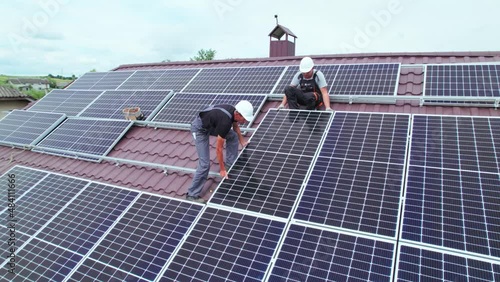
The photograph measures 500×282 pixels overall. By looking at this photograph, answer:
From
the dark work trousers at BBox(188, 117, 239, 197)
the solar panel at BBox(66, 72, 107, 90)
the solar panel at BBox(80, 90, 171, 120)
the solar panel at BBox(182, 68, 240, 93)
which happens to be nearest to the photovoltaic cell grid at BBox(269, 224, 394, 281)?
the dark work trousers at BBox(188, 117, 239, 197)

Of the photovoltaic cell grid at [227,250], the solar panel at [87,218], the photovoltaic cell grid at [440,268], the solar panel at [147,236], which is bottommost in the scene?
the solar panel at [87,218]

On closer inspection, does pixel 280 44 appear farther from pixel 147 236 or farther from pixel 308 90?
pixel 147 236

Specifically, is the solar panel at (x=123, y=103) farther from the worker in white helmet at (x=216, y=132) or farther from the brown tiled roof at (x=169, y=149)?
the worker in white helmet at (x=216, y=132)

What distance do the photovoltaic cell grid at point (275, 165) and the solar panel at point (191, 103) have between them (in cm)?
179

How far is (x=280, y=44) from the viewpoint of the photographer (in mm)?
16016

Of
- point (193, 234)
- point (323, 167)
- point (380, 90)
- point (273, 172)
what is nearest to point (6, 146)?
point (193, 234)

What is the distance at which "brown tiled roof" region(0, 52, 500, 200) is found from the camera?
661cm

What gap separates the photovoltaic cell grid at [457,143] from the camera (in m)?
4.73

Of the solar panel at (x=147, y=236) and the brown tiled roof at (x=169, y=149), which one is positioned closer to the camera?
the solar panel at (x=147, y=236)

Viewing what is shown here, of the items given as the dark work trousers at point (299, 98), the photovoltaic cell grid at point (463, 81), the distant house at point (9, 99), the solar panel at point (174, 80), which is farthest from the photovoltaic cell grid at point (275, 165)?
the distant house at point (9, 99)

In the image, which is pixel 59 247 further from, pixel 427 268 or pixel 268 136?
pixel 427 268

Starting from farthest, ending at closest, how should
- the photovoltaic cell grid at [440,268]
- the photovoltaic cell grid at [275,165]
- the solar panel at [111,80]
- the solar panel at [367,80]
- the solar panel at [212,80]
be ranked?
the solar panel at [111,80]
the solar panel at [212,80]
the solar panel at [367,80]
the photovoltaic cell grid at [275,165]
the photovoltaic cell grid at [440,268]

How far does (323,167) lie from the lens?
5262 millimetres

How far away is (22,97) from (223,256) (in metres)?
21.1
